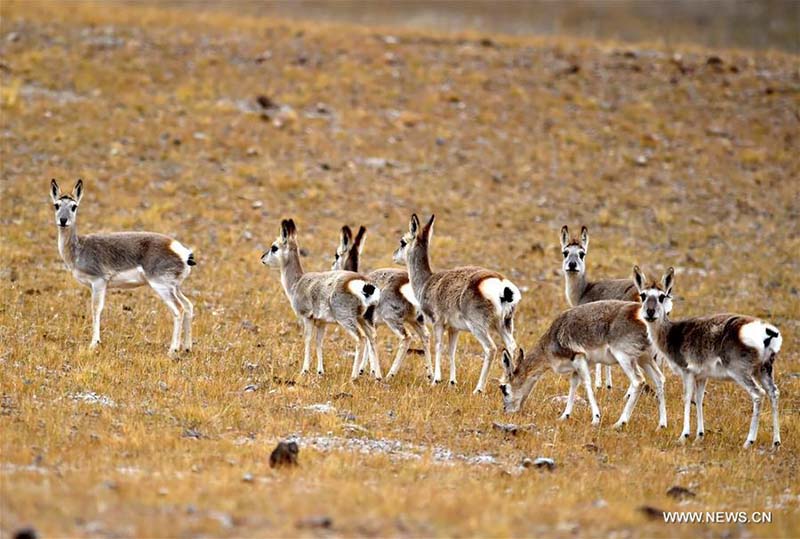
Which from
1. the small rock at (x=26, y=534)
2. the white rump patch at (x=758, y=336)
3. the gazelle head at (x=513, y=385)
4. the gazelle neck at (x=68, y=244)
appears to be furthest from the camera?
the gazelle neck at (x=68, y=244)

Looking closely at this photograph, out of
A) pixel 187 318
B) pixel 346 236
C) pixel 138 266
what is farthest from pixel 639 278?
pixel 138 266

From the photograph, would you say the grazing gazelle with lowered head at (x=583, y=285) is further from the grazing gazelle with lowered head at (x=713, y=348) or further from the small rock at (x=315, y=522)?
the small rock at (x=315, y=522)

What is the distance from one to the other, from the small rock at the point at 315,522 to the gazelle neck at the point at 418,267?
8739mm

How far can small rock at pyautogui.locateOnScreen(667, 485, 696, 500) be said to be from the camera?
11458 mm

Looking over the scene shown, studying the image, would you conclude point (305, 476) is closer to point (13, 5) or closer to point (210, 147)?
point (210, 147)

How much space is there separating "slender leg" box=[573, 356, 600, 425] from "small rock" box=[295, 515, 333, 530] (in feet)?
Answer: 20.4

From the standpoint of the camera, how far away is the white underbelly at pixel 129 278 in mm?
17922

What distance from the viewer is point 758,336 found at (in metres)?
13.4

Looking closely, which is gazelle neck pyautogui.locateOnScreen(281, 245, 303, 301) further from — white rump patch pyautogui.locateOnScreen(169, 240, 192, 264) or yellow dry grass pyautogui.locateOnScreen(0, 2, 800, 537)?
white rump patch pyautogui.locateOnScreen(169, 240, 192, 264)

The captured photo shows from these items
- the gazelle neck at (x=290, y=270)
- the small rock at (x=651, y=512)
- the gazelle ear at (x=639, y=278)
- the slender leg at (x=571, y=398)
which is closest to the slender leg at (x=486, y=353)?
the slender leg at (x=571, y=398)

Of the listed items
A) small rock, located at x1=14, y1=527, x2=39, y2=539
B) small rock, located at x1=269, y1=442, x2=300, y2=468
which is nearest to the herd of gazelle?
small rock, located at x1=269, y1=442, x2=300, y2=468

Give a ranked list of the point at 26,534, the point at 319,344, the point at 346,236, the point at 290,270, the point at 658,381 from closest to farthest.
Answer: the point at 26,534, the point at 658,381, the point at 319,344, the point at 290,270, the point at 346,236

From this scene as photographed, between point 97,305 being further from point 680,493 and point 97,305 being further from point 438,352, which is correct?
point 680,493

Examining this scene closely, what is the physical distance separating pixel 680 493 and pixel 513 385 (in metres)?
4.37
